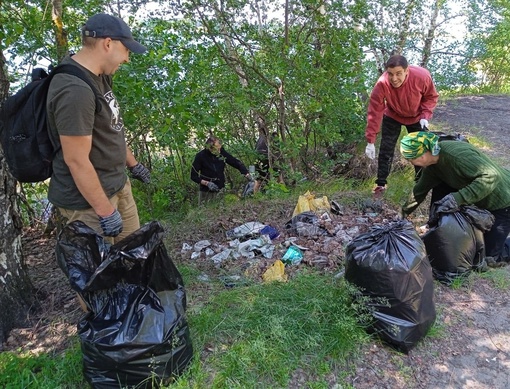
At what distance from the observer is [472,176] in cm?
295

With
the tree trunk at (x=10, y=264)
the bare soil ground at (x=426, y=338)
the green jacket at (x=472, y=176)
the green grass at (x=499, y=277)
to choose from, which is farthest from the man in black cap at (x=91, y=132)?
the green grass at (x=499, y=277)

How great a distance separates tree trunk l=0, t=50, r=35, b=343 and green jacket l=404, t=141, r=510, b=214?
3.13 meters

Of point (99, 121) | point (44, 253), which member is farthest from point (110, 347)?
point (44, 253)

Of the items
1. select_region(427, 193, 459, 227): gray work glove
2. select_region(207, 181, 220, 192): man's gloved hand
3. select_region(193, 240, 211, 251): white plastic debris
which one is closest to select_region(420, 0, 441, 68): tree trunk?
select_region(207, 181, 220, 192): man's gloved hand

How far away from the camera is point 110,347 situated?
1.81 metres

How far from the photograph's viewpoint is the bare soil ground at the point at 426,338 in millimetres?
2160

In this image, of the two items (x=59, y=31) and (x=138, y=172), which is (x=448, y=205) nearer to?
(x=138, y=172)

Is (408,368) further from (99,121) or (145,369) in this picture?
(99,121)

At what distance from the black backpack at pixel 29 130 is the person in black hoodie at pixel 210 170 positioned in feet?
11.1

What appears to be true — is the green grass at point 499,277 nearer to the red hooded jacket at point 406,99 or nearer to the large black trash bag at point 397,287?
the large black trash bag at point 397,287

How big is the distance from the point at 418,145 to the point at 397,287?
127 cm

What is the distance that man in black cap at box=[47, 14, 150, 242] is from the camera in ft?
6.04

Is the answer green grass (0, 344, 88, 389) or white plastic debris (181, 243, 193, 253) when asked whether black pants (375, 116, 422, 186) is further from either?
green grass (0, 344, 88, 389)

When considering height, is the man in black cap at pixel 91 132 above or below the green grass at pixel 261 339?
above
